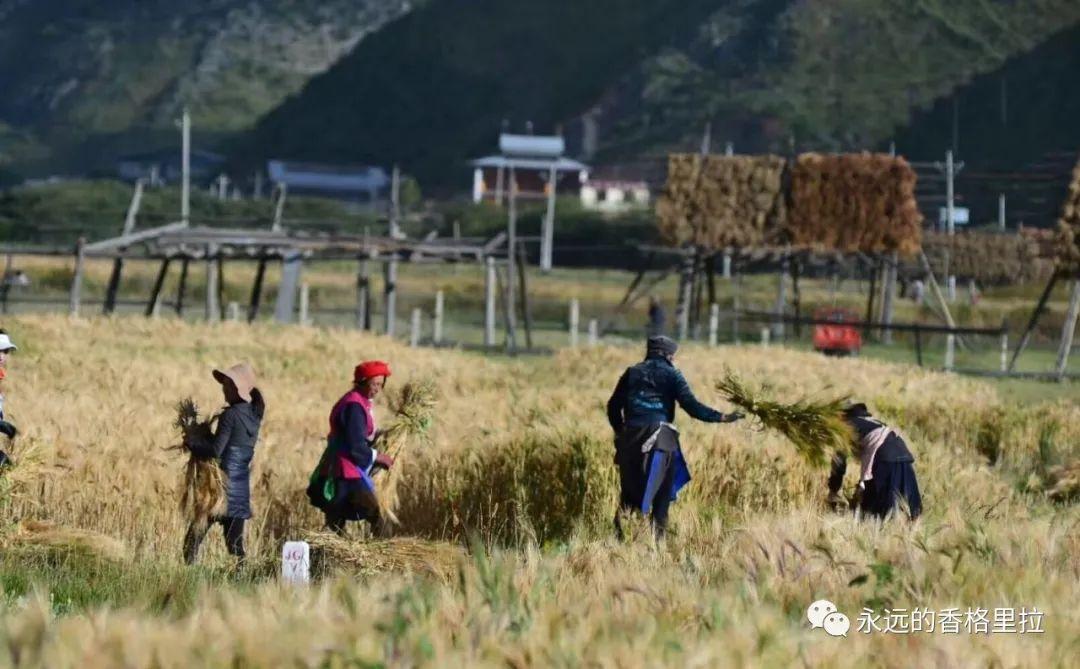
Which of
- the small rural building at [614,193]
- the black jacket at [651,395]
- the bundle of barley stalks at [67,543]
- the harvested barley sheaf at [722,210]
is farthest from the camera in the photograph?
the small rural building at [614,193]

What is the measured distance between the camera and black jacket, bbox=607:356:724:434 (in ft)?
44.5

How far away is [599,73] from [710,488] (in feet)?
458

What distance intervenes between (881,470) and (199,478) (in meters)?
4.27

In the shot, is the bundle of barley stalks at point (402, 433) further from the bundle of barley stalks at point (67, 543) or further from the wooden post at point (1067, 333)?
the wooden post at point (1067, 333)

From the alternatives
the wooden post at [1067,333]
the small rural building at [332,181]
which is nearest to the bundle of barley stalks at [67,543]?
the wooden post at [1067,333]

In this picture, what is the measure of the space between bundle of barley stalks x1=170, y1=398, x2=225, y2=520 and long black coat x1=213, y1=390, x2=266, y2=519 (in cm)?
6

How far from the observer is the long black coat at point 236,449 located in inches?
498

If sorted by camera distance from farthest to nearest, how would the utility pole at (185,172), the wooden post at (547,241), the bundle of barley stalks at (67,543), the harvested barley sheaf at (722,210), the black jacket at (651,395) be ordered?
the wooden post at (547,241) → the utility pole at (185,172) → the harvested barley sheaf at (722,210) → the black jacket at (651,395) → the bundle of barley stalks at (67,543)

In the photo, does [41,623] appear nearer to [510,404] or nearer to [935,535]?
[935,535]

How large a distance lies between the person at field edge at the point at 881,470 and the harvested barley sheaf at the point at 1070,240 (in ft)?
79.3

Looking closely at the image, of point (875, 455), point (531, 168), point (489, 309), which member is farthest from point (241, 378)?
point (531, 168)

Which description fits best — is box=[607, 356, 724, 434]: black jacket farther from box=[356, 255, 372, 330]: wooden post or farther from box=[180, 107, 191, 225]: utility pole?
box=[180, 107, 191, 225]: utility pole

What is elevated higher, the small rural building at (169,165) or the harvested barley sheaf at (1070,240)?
the small rural building at (169,165)

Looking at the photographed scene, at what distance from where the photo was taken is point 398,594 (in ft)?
24.1
